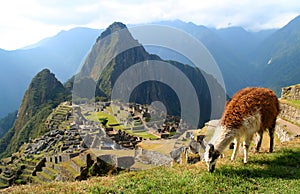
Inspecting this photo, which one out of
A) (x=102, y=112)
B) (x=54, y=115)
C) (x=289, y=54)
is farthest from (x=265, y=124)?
(x=289, y=54)

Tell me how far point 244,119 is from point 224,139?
2.31 ft

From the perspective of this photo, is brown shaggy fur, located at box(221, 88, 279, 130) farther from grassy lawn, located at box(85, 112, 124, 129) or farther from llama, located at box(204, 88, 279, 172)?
grassy lawn, located at box(85, 112, 124, 129)

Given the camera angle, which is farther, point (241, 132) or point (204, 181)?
point (241, 132)

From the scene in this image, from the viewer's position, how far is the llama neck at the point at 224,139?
6.26 m

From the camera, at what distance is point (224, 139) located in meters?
6.32

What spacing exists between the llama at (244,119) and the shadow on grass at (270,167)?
35 centimetres

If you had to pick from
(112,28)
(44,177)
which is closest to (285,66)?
(112,28)

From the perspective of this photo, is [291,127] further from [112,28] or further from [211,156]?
[112,28]

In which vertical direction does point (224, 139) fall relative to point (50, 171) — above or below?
above

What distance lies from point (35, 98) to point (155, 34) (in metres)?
125

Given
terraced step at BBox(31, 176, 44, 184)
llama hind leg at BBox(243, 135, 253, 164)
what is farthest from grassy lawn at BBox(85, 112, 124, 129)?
llama hind leg at BBox(243, 135, 253, 164)

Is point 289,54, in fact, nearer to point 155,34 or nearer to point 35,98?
point 35,98

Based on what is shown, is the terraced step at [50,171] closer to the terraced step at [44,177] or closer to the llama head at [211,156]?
the terraced step at [44,177]

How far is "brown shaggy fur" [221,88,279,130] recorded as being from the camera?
6535 millimetres
